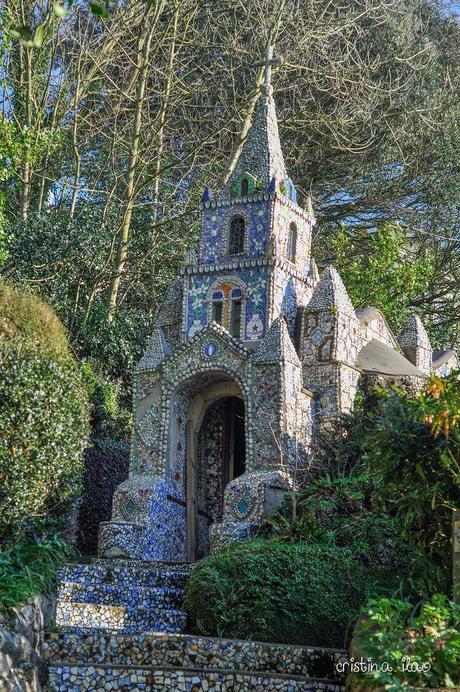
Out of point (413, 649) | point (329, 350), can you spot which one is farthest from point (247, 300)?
point (413, 649)

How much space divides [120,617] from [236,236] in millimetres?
9097

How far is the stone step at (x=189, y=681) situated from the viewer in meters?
11.4

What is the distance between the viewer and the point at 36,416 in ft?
53.0

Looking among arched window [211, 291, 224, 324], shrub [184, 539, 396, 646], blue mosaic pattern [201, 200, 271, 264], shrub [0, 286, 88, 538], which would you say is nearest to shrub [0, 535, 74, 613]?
shrub [0, 286, 88, 538]

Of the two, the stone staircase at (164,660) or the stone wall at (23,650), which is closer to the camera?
the stone wall at (23,650)

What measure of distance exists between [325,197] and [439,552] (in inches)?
897

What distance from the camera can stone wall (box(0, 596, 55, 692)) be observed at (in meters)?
11.2

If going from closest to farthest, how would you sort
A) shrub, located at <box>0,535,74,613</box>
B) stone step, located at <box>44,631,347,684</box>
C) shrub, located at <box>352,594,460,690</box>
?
shrub, located at <box>352,594,460,690</box>, stone step, located at <box>44,631,347,684</box>, shrub, located at <box>0,535,74,613</box>

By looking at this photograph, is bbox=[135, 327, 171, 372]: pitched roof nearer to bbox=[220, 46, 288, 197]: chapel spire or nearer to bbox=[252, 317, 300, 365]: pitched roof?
bbox=[252, 317, 300, 365]: pitched roof

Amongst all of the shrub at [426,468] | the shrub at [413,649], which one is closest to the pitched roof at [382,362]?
the shrub at [426,468]

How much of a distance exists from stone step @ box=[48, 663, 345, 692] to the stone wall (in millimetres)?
415

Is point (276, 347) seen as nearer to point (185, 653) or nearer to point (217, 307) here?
point (217, 307)

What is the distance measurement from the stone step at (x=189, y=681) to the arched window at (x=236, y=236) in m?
10.8

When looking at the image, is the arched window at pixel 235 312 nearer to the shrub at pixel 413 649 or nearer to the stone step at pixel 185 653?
the stone step at pixel 185 653
